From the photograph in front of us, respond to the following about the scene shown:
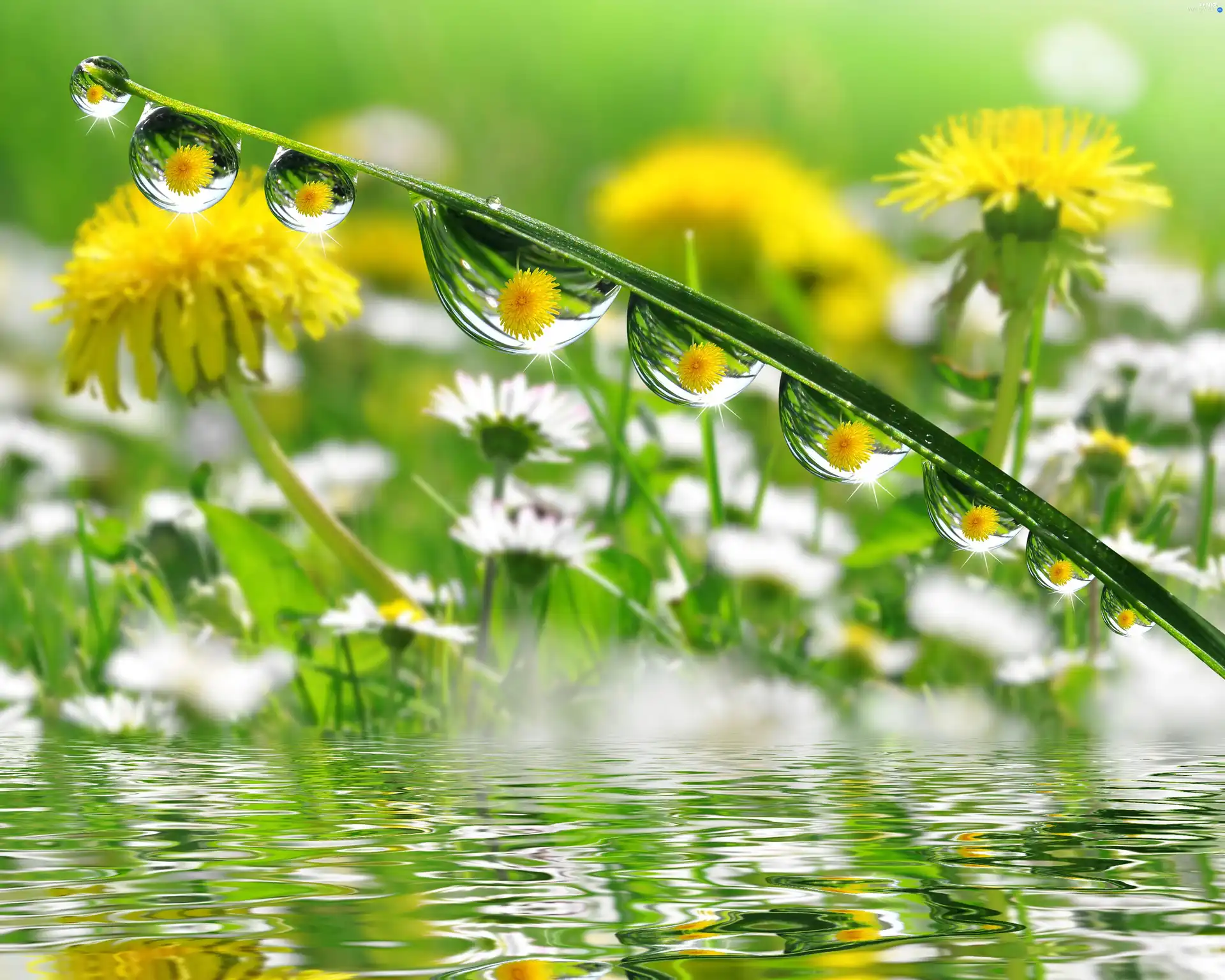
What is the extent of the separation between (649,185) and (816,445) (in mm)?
1161

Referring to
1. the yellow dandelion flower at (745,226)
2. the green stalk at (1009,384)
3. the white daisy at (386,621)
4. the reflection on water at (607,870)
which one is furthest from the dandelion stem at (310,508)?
the yellow dandelion flower at (745,226)

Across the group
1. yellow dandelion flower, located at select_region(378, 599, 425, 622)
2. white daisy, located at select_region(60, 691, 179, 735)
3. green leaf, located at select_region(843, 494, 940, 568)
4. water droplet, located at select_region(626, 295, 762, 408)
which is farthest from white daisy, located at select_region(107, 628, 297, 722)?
water droplet, located at select_region(626, 295, 762, 408)

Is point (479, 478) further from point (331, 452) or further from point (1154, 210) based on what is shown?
point (1154, 210)

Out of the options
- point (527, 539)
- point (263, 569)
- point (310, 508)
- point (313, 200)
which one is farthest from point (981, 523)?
point (263, 569)

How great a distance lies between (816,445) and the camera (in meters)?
0.48

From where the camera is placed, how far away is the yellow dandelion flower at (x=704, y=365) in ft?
1.48

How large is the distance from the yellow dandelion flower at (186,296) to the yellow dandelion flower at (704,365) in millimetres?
649

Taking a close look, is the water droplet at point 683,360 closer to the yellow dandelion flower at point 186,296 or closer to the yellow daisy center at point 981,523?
the yellow daisy center at point 981,523

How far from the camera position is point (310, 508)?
1.10 metres

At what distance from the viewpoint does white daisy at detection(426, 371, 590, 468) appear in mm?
1074

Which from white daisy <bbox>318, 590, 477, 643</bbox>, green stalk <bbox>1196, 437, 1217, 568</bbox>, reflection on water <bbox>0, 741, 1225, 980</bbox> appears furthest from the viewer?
green stalk <bbox>1196, 437, 1217, 568</bbox>

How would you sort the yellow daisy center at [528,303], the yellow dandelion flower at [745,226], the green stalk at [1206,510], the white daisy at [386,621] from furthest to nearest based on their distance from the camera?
the yellow dandelion flower at [745,226] < the green stalk at [1206,510] < the white daisy at [386,621] < the yellow daisy center at [528,303]

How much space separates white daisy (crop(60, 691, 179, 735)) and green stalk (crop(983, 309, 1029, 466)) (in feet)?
2.22

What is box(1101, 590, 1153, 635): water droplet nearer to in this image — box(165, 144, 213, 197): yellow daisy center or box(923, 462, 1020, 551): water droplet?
box(923, 462, 1020, 551): water droplet
